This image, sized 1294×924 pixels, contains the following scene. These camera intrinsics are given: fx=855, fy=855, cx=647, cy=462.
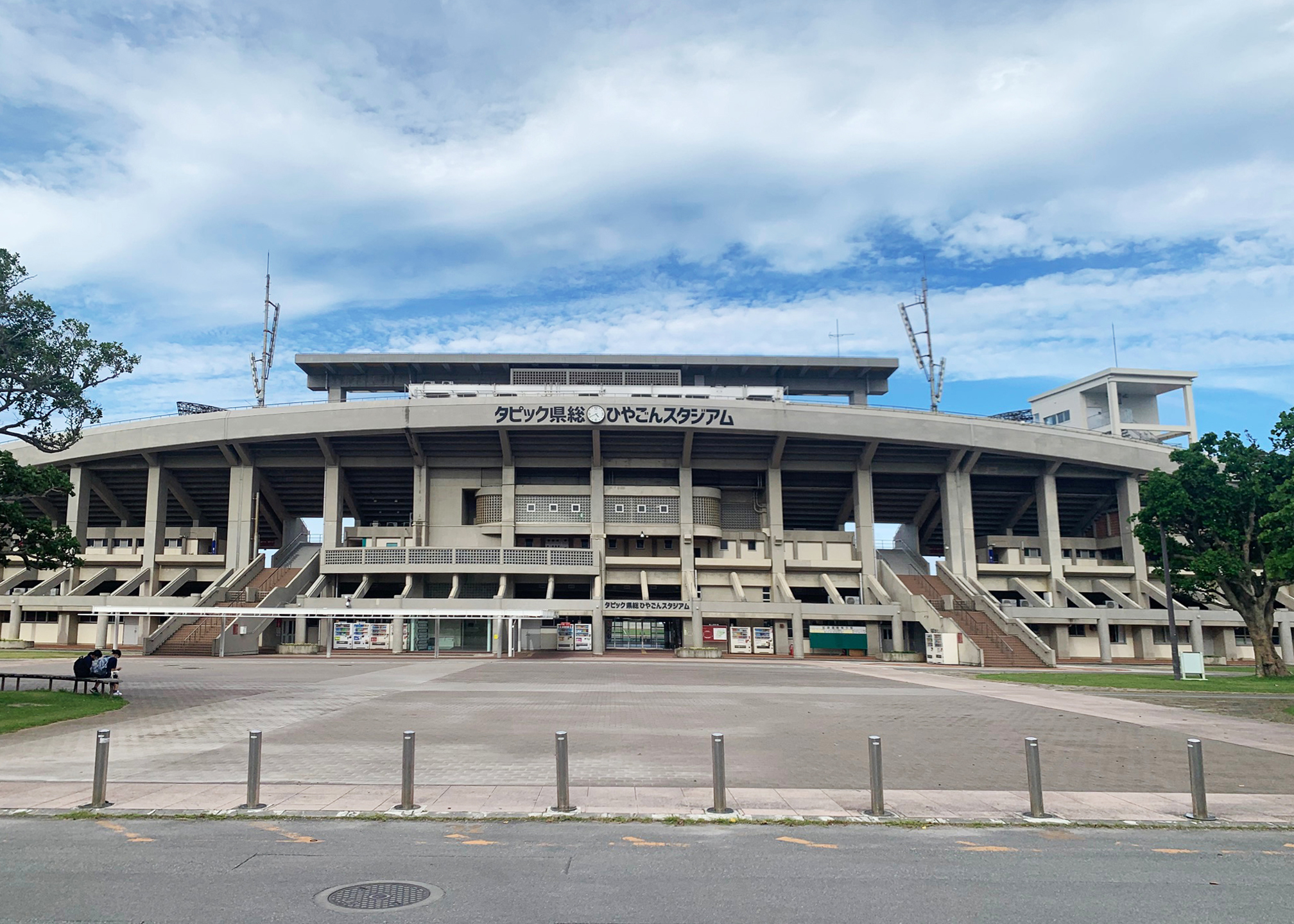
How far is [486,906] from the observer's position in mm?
7254

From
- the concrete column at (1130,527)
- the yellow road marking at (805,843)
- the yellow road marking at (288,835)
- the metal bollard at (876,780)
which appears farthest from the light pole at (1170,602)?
the yellow road marking at (288,835)

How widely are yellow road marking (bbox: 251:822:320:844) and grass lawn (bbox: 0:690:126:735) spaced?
10938mm

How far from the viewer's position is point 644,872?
27.2 ft

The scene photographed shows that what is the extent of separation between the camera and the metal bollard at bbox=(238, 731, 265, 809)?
1073 cm

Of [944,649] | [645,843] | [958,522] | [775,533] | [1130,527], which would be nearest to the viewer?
[645,843]

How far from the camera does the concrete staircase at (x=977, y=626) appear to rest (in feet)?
158

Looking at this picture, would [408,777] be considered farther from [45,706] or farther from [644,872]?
[45,706]

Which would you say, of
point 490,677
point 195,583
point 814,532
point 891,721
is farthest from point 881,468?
point 195,583

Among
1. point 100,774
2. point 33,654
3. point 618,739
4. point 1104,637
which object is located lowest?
point 1104,637

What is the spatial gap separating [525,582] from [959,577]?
30.7 meters

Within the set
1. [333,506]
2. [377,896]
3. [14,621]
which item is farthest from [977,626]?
[14,621]

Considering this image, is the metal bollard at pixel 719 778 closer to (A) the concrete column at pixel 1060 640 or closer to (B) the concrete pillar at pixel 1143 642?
(A) the concrete column at pixel 1060 640

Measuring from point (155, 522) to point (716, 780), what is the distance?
63.1 meters

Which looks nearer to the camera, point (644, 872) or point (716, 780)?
point (644, 872)
